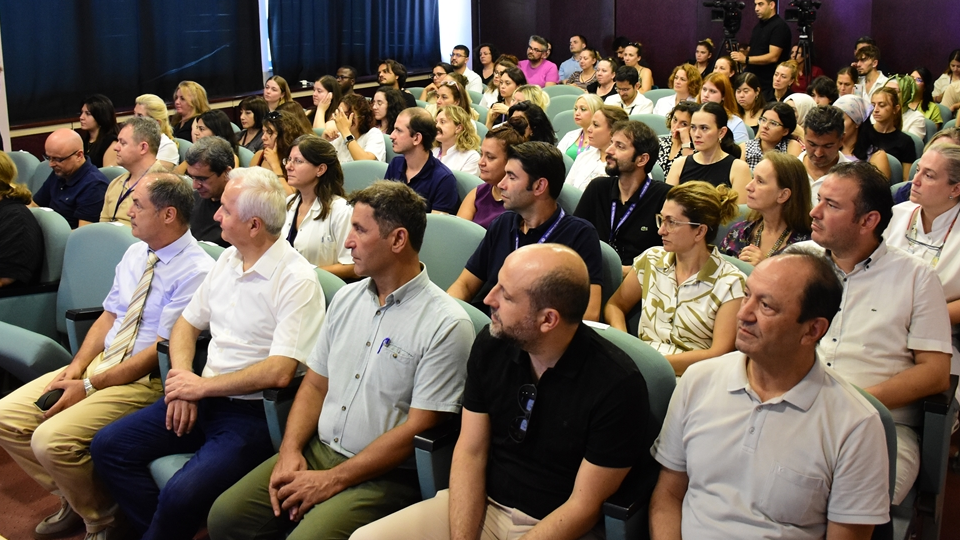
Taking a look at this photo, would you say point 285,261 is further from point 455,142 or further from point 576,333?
point 455,142

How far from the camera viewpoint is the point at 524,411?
1.99 meters

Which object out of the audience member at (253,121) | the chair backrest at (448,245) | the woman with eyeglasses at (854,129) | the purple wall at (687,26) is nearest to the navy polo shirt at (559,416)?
the chair backrest at (448,245)

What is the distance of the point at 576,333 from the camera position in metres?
1.98

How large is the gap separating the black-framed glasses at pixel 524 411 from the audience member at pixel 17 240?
2576mm

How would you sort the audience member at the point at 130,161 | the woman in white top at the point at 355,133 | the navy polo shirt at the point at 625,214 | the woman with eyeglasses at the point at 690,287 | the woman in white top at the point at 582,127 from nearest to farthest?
1. the woman with eyeglasses at the point at 690,287
2. the navy polo shirt at the point at 625,214
3. the audience member at the point at 130,161
4. the woman in white top at the point at 582,127
5. the woman in white top at the point at 355,133

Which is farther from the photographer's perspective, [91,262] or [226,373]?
[91,262]

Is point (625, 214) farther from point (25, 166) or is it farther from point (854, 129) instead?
point (25, 166)

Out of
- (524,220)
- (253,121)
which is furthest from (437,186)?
(253,121)

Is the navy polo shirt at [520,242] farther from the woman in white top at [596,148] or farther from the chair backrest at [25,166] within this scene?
the chair backrest at [25,166]

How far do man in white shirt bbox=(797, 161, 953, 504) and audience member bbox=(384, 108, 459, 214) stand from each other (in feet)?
7.26

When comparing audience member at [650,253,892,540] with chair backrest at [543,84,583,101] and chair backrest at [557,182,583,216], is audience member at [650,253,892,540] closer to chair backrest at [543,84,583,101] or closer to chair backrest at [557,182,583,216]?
chair backrest at [557,182,583,216]

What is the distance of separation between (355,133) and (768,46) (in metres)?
4.88

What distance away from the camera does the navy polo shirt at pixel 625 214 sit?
11.5 feet

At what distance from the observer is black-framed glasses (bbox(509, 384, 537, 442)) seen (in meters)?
1.98
